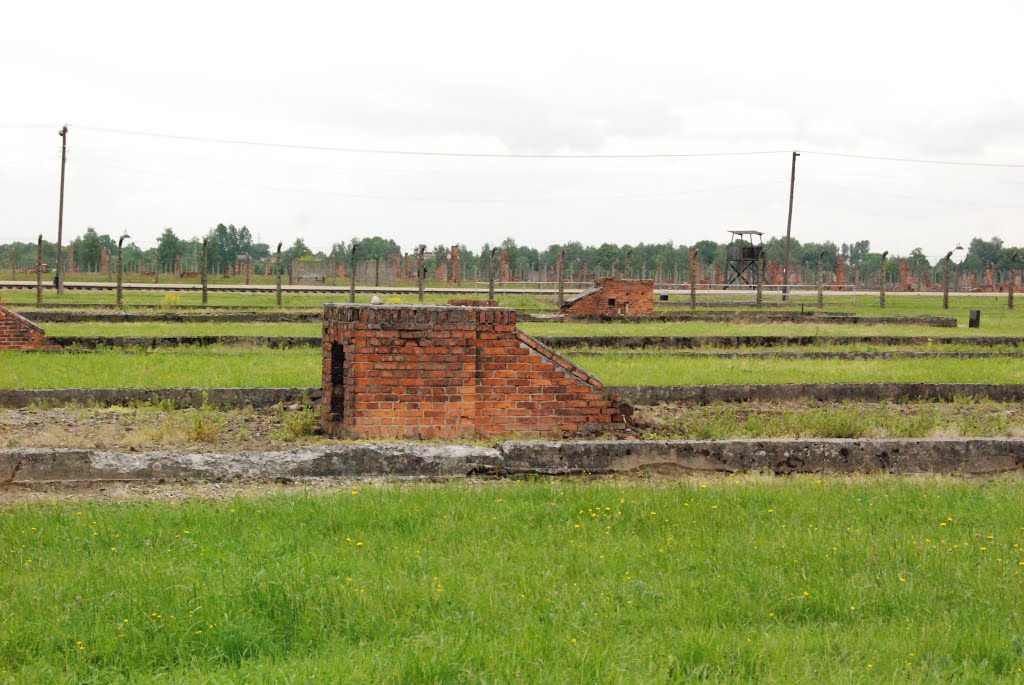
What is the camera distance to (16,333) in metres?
17.0

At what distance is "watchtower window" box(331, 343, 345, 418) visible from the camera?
9.72 metres

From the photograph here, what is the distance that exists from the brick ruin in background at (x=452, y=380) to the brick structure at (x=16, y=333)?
9.53 meters

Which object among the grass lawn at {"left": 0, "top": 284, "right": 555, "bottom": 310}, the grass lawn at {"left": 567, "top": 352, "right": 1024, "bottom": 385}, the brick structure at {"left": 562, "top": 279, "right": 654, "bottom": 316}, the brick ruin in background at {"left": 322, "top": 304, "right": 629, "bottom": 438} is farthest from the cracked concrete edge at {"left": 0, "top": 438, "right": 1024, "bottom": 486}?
the grass lawn at {"left": 0, "top": 284, "right": 555, "bottom": 310}

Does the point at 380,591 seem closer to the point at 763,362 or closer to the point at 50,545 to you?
the point at 50,545

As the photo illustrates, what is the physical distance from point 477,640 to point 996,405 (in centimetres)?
982

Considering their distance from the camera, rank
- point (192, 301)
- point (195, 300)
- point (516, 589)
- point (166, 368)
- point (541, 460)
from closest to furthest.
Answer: point (516, 589) < point (541, 460) < point (166, 368) < point (192, 301) < point (195, 300)

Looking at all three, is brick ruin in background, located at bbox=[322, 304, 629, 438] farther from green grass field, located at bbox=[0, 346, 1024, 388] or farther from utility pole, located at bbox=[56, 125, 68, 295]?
utility pole, located at bbox=[56, 125, 68, 295]

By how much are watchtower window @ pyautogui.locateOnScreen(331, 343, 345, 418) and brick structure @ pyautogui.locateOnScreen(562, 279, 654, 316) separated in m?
19.9

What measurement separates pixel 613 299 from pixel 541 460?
2232cm

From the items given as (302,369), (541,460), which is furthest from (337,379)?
(302,369)

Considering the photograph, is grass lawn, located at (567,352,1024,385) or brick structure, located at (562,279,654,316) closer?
grass lawn, located at (567,352,1024,385)

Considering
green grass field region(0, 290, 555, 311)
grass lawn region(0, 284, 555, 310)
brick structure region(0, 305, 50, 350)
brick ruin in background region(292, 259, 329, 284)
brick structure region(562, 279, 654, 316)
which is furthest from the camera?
brick ruin in background region(292, 259, 329, 284)

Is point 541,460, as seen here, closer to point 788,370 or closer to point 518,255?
point 788,370

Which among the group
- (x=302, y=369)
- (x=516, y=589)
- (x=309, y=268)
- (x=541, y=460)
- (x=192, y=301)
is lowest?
(x=516, y=589)
